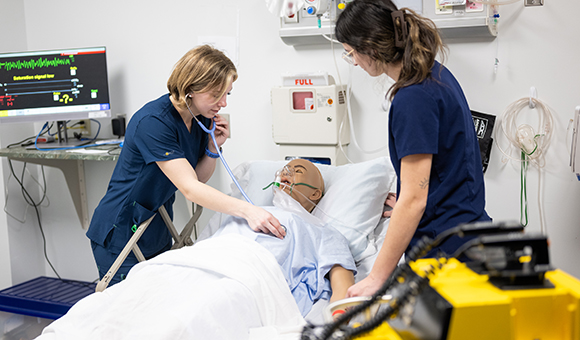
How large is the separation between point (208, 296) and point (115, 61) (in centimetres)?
214

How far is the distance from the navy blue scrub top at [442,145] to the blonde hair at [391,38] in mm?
38

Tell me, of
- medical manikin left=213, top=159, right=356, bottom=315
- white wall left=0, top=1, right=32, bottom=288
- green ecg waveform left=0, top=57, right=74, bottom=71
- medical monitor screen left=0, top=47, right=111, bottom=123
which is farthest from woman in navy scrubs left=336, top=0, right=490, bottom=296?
white wall left=0, top=1, right=32, bottom=288

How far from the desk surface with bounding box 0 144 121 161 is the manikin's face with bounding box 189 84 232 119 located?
819 millimetres

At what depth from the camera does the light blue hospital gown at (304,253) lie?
63.5 inches

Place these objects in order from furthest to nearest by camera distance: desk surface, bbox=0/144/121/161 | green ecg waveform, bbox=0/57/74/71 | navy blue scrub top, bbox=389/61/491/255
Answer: green ecg waveform, bbox=0/57/74/71
desk surface, bbox=0/144/121/161
navy blue scrub top, bbox=389/61/491/255

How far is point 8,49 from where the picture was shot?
2.99m

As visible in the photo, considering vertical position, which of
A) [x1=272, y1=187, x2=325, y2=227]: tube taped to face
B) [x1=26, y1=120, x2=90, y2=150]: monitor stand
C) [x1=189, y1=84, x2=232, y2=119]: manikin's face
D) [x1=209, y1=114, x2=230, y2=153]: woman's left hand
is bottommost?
[x1=272, y1=187, x2=325, y2=227]: tube taped to face

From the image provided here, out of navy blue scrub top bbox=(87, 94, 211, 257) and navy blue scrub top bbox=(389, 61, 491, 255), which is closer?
navy blue scrub top bbox=(389, 61, 491, 255)

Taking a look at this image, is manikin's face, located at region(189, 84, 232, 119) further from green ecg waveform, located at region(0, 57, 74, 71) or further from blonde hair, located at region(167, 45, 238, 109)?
green ecg waveform, located at region(0, 57, 74, 71)

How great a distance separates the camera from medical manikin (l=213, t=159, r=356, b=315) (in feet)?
5.28

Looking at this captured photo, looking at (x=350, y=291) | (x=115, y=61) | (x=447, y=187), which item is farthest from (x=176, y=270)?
(x=115, y=61)

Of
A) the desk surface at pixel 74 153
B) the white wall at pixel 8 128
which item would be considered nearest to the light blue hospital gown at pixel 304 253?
the desk surface at pixel 74 153

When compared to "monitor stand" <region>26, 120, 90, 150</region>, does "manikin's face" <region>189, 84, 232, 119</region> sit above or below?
above

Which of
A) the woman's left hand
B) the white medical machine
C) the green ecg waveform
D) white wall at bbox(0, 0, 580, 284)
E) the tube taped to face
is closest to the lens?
the tube taped to face
